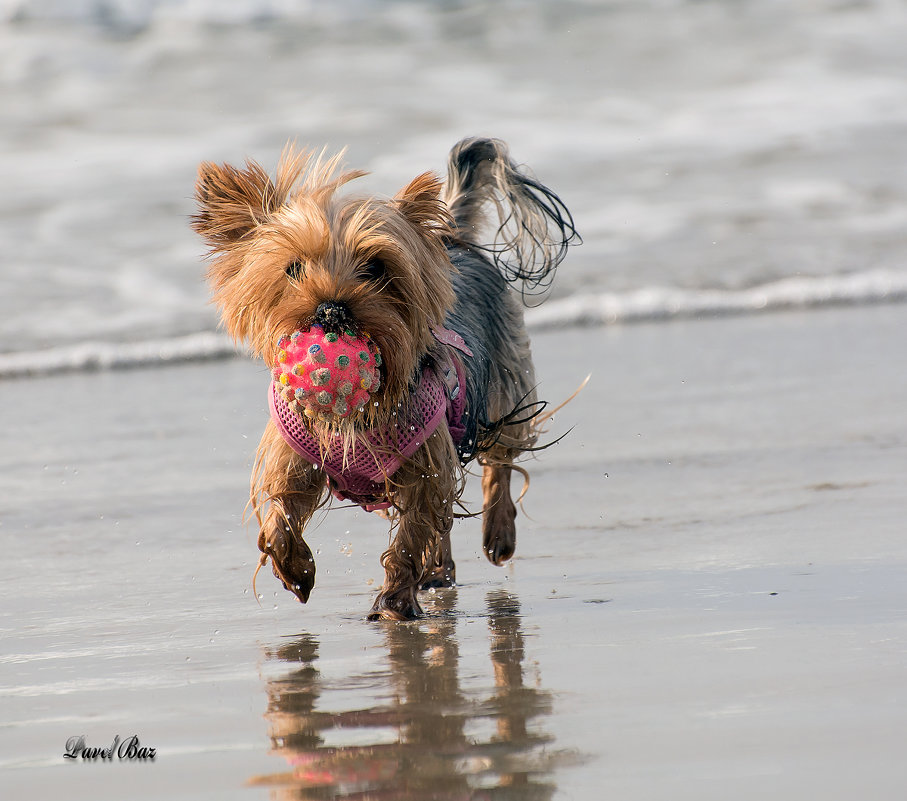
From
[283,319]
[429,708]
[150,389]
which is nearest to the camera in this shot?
[429,708]

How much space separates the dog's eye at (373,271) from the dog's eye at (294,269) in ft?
0.51

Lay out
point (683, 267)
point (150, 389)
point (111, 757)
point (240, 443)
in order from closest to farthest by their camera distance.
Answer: point (111, 757)
point (240, 443)
point (150, 389)
point (683, 267)

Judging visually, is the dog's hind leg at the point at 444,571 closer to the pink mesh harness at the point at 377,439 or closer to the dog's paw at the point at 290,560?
the pink mesh harness at the point at 377,439

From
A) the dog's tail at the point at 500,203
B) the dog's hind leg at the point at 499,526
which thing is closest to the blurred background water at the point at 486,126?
the dog's tail at the point at 500,203

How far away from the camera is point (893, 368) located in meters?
7.29

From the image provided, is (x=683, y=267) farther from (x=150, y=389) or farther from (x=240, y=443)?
(x=240, y=443)

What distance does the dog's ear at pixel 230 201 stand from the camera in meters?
3.60

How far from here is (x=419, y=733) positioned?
2.53m

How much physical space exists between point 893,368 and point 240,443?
11.8 ft

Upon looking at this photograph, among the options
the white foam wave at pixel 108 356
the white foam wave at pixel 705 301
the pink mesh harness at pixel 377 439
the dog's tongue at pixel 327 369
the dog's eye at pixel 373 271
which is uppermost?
the white foam wave at pixel 705 301

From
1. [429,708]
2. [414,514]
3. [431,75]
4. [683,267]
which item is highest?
[431,75]

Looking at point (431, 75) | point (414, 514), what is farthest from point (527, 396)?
point (431, 75)

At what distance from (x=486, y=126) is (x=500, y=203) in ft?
34.1

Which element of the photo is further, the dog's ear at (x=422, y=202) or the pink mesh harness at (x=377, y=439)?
the pink mesh harness at (x=377, y=439)
